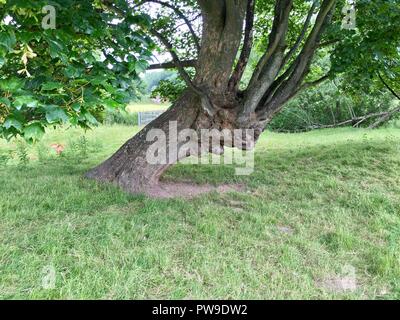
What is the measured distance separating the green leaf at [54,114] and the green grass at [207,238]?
0.88 meters

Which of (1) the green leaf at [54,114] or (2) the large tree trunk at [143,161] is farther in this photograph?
(2) the large tree trunk at [143,161]

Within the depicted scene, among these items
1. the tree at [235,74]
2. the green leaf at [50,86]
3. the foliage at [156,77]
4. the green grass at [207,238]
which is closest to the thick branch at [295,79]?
the tree at [235,74]

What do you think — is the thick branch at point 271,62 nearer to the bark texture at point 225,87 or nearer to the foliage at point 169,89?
the bark texture at point 225,87

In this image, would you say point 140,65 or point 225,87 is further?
point 225,87

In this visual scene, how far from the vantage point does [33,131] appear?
1.60 metres

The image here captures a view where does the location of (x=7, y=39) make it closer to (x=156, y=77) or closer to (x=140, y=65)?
(x=140, y=65)

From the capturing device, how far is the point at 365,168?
4.50m

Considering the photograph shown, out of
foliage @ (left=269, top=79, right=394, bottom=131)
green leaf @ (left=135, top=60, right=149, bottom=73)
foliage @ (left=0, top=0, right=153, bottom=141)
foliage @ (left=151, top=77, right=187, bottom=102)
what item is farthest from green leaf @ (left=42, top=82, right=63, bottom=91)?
foliage @ (left=269, top=79, right=394, bottom=131)

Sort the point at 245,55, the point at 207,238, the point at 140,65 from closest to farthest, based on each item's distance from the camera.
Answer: the point at 140,65 < the point at 207,238 < the point at 245,55

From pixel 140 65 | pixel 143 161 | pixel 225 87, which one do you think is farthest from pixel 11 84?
pixel 225 87

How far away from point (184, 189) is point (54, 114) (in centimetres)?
249

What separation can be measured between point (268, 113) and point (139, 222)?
188 centimetres

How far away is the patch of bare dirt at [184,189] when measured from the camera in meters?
3.67

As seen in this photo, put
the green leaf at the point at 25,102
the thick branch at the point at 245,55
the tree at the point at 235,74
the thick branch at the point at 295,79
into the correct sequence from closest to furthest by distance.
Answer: the green leaf at the point at 25,102
the tree at the point at 235,74
the thick branch at the point at 295,79
the thick branch at the point at 245,55
